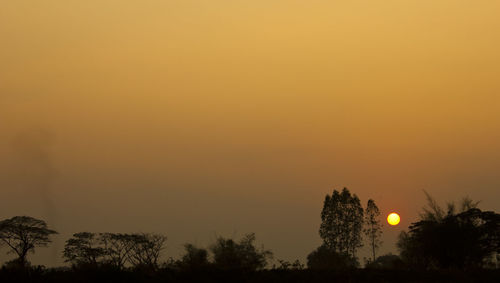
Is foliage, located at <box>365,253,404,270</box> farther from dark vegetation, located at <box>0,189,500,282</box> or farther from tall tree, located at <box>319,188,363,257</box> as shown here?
tall tree, located at <box>319,188,363,257</box>

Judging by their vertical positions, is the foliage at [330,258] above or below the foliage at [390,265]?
above

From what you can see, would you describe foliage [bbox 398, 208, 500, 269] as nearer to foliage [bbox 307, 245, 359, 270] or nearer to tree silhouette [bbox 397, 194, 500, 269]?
tree silhouette [bbox 397, 194, 500, 269]

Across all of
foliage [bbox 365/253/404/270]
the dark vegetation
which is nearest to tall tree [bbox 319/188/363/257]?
the dark vegetation

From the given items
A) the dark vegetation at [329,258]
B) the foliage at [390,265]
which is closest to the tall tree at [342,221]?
the dark vegetation at [329,258]

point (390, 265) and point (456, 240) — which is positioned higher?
point (456, 240)

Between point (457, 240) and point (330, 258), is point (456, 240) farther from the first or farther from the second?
point (330, 258)

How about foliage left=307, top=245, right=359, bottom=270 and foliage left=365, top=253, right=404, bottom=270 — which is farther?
foliage left=307, top=245, right=359, bottom=270

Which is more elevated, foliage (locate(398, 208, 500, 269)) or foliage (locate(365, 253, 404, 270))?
foliage (locate(398, 208, 500, 269))

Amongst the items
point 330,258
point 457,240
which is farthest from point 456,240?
point 330,258

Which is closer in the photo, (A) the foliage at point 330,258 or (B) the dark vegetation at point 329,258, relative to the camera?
(B) the dark vegetation at point 329,258

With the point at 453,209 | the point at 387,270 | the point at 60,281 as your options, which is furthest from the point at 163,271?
the point at 453,209

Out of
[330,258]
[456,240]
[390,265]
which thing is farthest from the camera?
[330,258]

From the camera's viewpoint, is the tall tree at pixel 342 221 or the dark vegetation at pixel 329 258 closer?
the dark vegetation at pixel 329 258

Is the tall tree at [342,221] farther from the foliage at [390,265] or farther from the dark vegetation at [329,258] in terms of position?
the foliage at [390,265]
